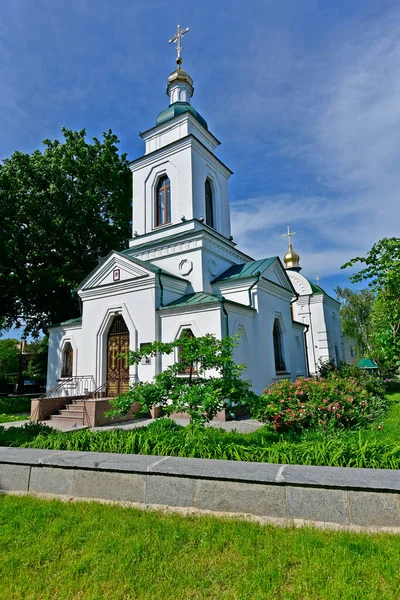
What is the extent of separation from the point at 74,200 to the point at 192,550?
19.7 meters

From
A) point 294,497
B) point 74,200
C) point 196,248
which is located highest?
point 74,200

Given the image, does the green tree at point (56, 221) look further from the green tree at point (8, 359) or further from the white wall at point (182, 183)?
the green tree at point (8, 359)

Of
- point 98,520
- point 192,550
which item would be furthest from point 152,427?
point 192,550

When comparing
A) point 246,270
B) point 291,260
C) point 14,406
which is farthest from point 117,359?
point 291,260

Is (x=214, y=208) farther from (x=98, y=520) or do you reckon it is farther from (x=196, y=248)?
(x=98, y=520)

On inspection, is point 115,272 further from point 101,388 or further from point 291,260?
point 291,260

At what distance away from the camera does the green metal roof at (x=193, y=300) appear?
38.2 feet

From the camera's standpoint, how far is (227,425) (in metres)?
9.27

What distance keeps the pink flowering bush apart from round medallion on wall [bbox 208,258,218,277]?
684 centimetres

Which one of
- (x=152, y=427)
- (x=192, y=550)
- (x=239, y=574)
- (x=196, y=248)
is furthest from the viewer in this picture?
(x=196, y=248)

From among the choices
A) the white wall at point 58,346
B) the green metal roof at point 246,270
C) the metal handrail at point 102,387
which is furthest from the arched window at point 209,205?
the metal handrail at point 102,387

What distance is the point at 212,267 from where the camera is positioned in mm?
14492

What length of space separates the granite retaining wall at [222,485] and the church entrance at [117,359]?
27.6 feet

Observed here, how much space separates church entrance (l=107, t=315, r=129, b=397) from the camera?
12773 millimetres
